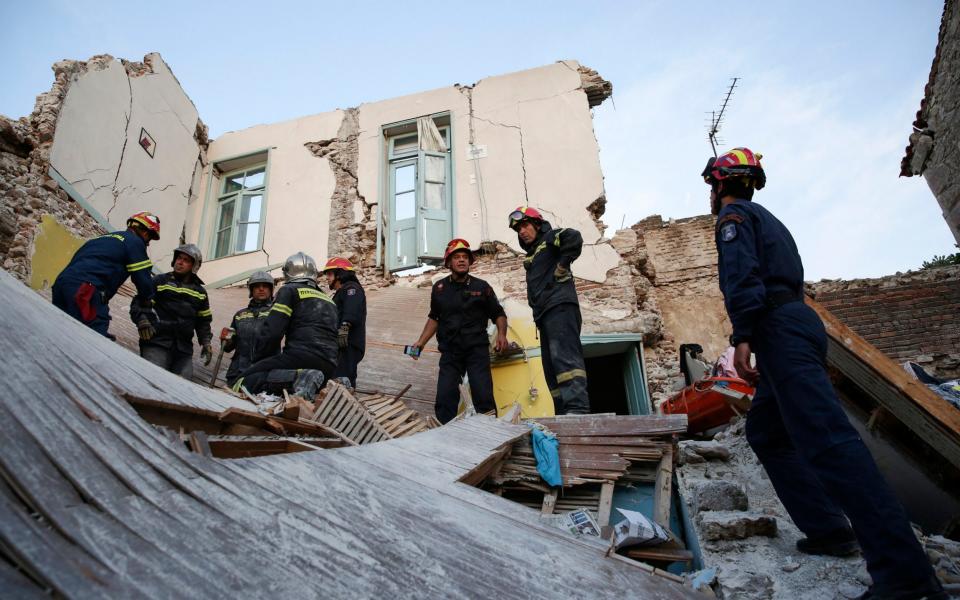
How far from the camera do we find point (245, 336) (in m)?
5.24

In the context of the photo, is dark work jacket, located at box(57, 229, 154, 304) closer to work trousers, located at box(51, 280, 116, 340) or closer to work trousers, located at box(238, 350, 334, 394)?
work trousers, located at box(51, 280, 116, 340)

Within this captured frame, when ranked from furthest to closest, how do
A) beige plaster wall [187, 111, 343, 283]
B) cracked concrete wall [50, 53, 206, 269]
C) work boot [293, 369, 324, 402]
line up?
beige plaster wall [187, 111, 343, 283]
cracked concrete wall [50, 53, 206, 269]
work boot [293, 369, 324, 402]

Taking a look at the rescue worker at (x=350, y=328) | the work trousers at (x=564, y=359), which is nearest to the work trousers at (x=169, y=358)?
the rescue worker at (x=350, y=328)

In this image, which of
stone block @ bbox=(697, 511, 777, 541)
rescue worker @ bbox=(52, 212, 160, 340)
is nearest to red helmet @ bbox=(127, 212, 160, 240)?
rescue worker @ bbox=(52, 212, 160, 340)

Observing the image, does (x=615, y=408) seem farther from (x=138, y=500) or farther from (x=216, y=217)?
(x=138, y=500)

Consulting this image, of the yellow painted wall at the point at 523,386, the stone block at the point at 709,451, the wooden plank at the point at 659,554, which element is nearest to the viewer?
the wooden plank at the point at 659,554

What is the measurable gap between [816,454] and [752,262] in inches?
30.6

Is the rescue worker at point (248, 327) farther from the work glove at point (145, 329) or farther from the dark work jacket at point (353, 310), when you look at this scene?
the work glove at point (145, 329)

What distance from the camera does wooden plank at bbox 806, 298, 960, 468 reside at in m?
2.62

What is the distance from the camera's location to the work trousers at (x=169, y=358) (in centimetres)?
465

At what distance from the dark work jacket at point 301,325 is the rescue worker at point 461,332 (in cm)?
86

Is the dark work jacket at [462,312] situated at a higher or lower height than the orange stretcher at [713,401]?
higher

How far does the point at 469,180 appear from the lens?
7.96m

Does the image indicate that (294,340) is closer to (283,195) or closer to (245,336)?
(245,336)
